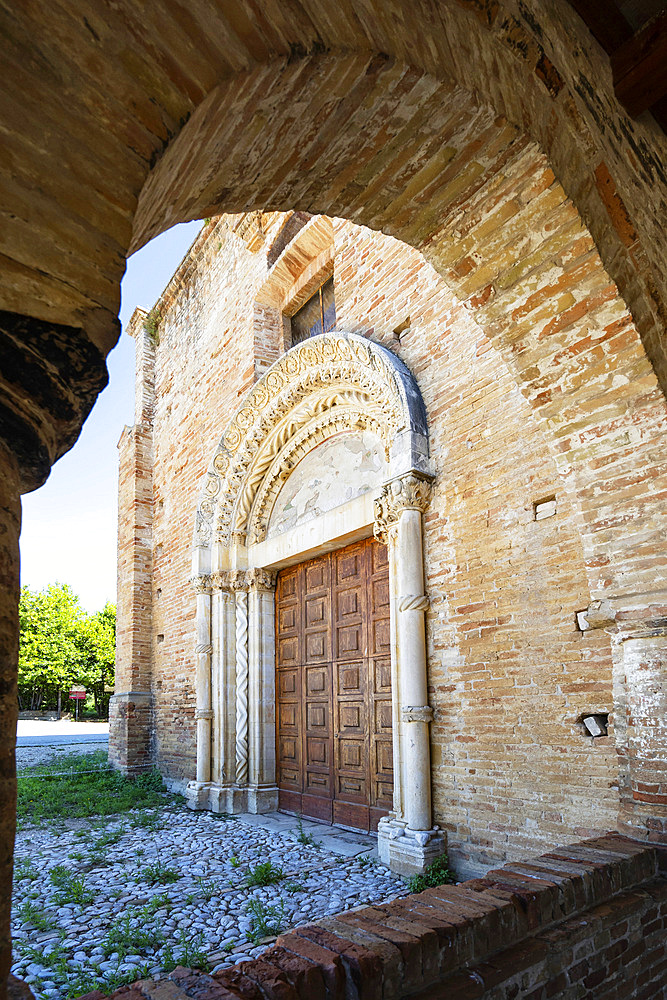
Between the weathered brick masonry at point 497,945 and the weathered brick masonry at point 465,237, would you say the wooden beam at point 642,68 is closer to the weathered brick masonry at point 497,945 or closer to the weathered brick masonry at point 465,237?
the weathered brick masonry at point 465,237

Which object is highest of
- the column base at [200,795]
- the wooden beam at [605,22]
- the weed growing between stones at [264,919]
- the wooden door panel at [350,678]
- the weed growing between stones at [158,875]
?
the wooden beam at [605,22]

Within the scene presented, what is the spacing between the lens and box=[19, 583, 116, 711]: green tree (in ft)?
118

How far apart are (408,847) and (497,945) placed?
117 inches

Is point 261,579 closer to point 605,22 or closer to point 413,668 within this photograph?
point 413,668

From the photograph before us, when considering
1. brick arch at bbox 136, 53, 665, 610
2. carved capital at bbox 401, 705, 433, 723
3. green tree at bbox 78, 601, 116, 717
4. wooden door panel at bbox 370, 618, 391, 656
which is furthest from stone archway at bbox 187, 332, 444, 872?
green tree at bbox 78, 601, 116, 717

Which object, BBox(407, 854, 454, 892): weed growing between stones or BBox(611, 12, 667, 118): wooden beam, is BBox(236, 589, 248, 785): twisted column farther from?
BBox(611, 12, 667, 118): wooden beam

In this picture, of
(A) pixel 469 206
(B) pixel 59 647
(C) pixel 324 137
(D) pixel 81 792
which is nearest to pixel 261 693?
(D) pixel 81 792

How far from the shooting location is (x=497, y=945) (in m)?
2.30

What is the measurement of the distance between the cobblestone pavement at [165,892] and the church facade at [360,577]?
0.59 meters

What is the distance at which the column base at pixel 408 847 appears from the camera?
16.2 feet

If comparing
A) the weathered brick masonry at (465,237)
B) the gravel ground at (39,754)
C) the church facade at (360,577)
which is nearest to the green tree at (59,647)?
the gravel ground at (39,754)

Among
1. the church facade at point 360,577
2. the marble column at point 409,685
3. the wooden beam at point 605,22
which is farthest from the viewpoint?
the marble column at point 409,685

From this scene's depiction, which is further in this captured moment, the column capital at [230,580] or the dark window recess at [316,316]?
the column capital at [230,580]

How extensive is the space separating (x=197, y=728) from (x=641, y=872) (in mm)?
6997
